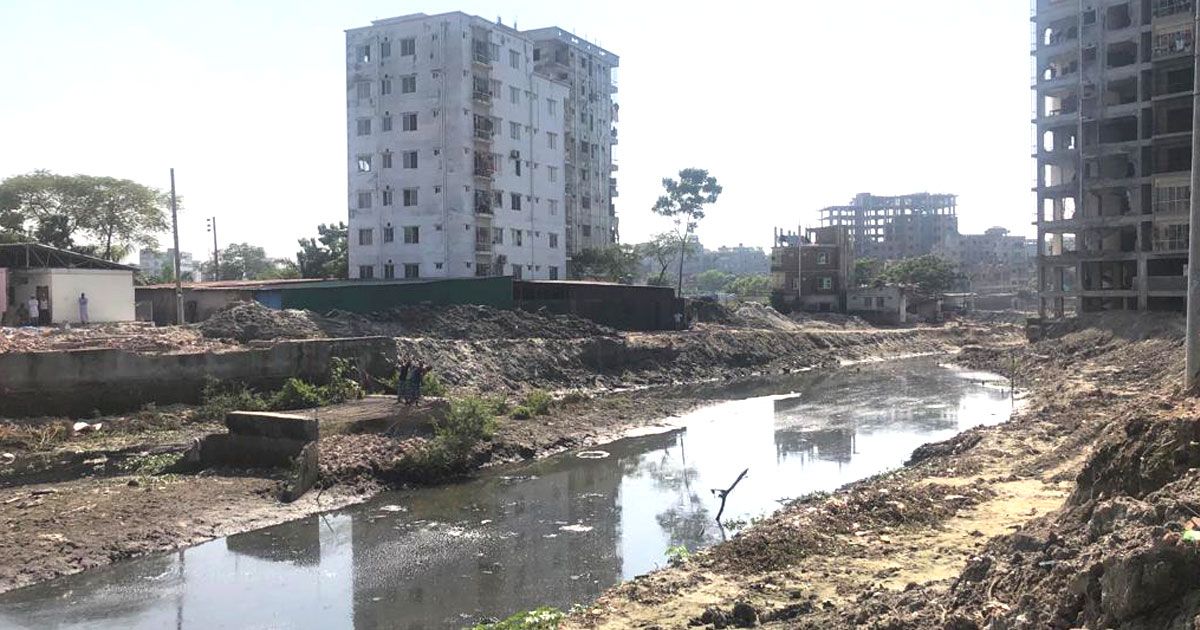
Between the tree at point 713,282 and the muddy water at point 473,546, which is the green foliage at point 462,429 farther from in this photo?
the tree at point 713,282

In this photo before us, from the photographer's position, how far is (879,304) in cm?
9306

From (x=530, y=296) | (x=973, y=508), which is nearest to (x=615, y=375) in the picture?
(x=530, y=296)

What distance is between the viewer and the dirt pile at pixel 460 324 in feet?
151

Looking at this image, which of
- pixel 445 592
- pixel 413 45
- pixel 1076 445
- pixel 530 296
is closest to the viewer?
pixel 445 592

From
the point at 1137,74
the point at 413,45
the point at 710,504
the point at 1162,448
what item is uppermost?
the point at 413,45

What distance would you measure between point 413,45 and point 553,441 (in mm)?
44965

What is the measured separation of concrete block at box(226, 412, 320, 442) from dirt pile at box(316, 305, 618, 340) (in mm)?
19890

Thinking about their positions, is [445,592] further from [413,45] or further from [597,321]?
[413,45]

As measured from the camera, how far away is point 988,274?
559 feet

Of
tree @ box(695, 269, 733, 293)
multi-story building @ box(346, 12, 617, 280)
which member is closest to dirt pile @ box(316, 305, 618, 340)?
multi-story building @ box(346, 12, 617, 280)

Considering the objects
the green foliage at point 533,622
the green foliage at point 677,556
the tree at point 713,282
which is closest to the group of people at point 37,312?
the green foliage at point 677,556

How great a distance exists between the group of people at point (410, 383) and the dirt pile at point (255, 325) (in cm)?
1342

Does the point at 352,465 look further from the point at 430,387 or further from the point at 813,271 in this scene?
the point at 813,271

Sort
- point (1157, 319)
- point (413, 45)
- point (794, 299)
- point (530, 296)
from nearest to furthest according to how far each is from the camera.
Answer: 1. point (1157, 319)
2. point (530, 296)
3. point (413, 45)
4. point (794, 299)
